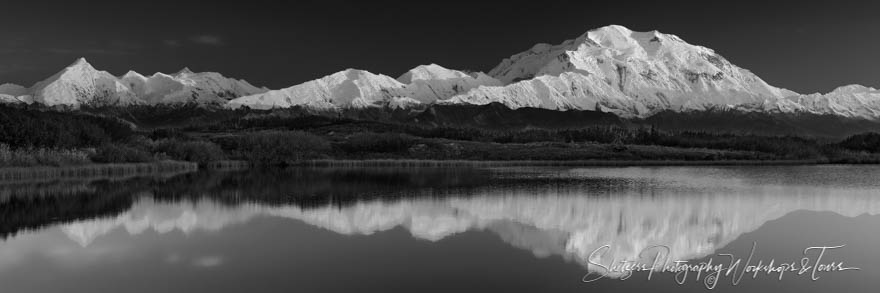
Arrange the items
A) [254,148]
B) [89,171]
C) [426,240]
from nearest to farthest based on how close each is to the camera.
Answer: [426,240] < [89,171] < [254,148]

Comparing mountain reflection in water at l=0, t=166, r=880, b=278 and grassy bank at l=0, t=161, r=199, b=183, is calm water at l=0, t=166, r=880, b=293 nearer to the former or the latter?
mountain reflection in water at l=0, t=166, r=880, b=278

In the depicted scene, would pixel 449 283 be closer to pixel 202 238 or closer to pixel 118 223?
pixel 202 238

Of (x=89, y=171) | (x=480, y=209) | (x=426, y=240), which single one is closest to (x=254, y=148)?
(x=89, y=171)

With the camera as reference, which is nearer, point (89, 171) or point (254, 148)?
point (89, 171)

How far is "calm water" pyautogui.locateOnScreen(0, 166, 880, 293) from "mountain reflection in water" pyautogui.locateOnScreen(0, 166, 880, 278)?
131mm

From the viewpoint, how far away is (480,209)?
39.4 metres

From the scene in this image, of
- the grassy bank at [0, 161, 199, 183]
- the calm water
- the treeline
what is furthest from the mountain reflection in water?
the treeline

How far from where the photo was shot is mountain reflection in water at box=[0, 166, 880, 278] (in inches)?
1147

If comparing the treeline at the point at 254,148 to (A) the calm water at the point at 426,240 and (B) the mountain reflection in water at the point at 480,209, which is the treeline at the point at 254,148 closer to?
(B) the mountain reflection in water at the point at 480,209

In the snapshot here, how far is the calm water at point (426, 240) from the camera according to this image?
2088cm

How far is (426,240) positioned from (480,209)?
11.7 meters

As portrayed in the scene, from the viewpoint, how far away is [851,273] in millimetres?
21672

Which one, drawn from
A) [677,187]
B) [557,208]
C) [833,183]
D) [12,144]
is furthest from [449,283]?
[12,144]

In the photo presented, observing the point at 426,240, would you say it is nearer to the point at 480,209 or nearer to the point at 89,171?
the point at 480,209
